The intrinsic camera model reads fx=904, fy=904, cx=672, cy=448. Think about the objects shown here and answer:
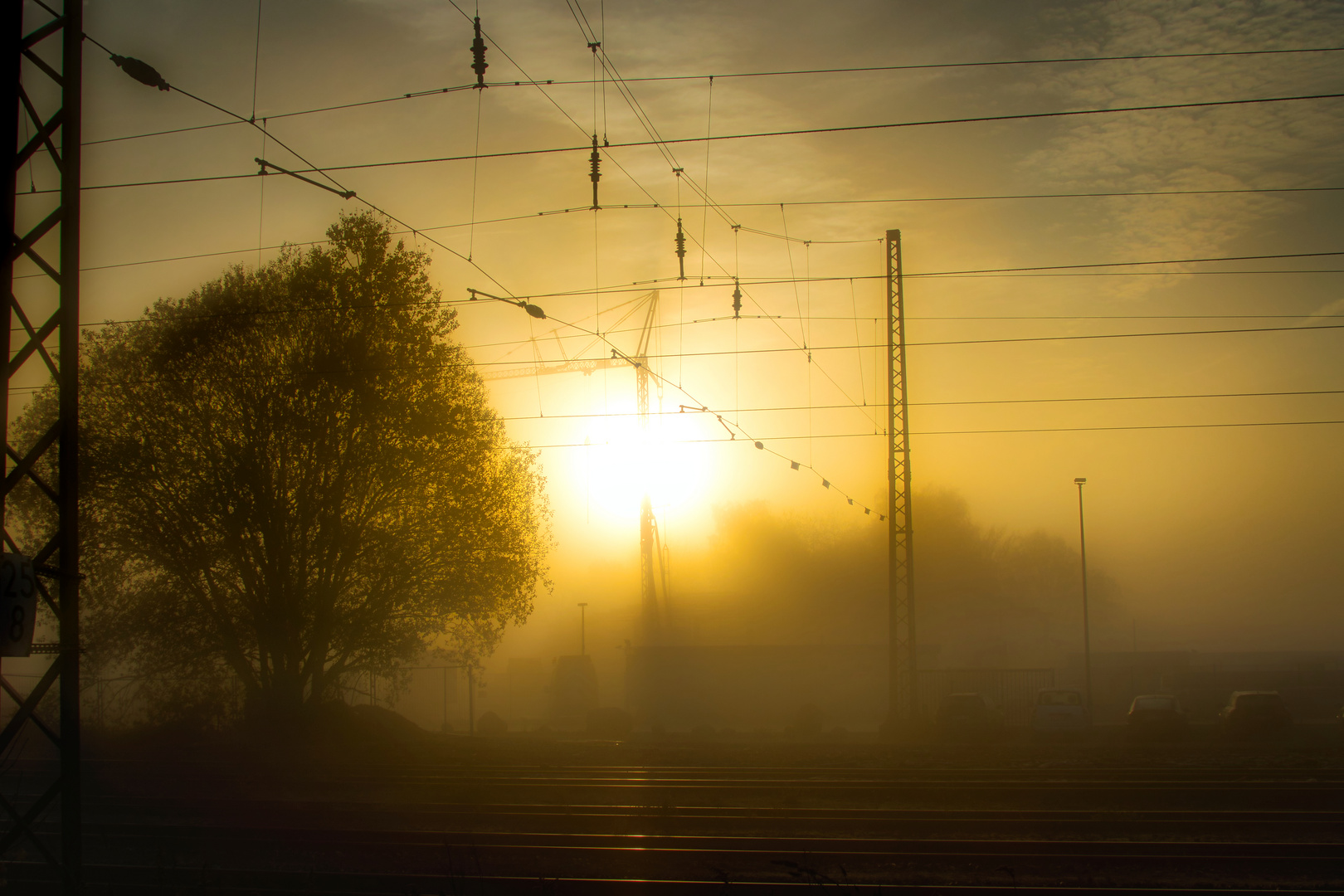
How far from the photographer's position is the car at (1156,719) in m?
29.7

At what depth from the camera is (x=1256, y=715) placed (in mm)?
30266

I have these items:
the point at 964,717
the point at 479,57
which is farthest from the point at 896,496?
the point at 479,57

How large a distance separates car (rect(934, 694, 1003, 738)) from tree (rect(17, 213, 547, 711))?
15.6 meters

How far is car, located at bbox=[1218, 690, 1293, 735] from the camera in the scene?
30.0m

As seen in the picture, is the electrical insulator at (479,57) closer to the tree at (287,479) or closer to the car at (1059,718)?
the tree at (287,479)

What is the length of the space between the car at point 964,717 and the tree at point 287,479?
15553 mm

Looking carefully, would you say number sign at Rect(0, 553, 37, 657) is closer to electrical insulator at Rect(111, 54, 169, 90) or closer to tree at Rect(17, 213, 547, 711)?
electrical insulator at Rect(111, 54, 169, 90)

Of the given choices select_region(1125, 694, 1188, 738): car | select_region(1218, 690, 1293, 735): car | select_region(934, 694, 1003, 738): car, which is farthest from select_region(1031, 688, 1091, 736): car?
select_region(1218, 690, 1293, 735): car

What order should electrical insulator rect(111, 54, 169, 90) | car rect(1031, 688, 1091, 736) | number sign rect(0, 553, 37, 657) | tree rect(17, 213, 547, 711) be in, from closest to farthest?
1. number sign rect(0, 553, 37, 657)
2. electrical insulator rect(111, 54, 169, 90)
3. tree rect(17, 213, 547, 711)
4. car rect(1031, 688, 1091, 736)

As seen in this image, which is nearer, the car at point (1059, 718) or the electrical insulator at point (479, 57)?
the electrical insulator at point (479, 57)

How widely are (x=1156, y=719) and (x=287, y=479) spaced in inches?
1124

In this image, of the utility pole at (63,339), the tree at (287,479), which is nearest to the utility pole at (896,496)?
the tree at (287,479)

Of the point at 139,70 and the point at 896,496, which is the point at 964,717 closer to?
the point at 896,496

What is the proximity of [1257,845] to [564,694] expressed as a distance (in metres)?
48.2
